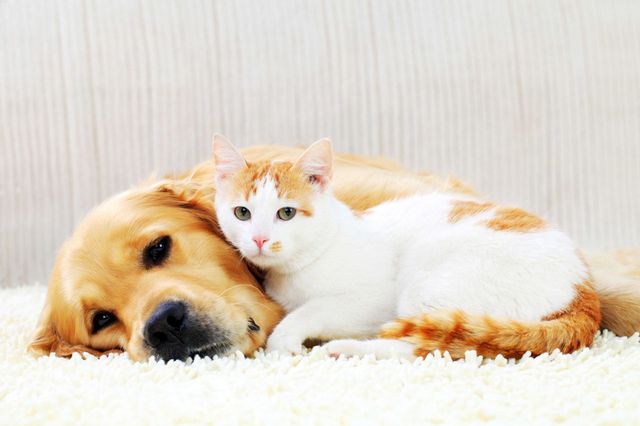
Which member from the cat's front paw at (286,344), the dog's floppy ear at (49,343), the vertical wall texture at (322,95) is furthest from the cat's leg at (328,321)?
the vertical wall texture at (322,95)

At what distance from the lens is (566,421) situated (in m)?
1.10

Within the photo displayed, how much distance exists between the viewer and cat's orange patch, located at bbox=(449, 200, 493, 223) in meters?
1.74

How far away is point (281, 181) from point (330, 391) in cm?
59

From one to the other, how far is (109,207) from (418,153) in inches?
60.8

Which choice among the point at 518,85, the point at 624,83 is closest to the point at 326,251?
the point at 518,85

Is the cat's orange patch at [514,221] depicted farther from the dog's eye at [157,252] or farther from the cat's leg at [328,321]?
the dog's eye at [157,252]

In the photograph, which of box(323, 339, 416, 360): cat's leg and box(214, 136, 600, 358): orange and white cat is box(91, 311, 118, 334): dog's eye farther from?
box(323, 339, 416, 360): cat's leg

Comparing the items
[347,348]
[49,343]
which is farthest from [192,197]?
[347,348]

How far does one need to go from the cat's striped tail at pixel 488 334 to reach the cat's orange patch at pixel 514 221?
0.22 metres

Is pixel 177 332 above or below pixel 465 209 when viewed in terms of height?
below

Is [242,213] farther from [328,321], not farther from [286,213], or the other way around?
[328,321]

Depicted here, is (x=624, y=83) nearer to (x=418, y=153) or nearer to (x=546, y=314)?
(x=418, y=153)

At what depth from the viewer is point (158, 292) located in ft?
5.38

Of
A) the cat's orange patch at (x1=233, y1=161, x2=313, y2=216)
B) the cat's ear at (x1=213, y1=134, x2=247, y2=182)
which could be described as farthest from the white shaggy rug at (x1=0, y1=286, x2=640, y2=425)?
Answer: the cat's ear at (x1=213, y1=134, x2=247, y2=182)
